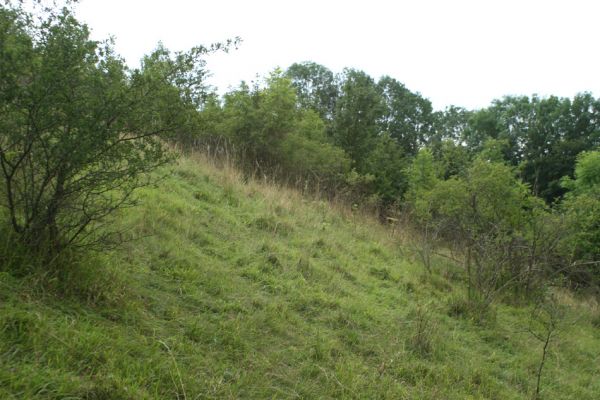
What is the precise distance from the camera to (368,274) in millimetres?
6504

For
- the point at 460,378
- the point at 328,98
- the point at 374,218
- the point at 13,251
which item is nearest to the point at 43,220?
the point at 13,251

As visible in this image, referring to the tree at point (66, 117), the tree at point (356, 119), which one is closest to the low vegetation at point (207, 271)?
the tree at point (66, 117)

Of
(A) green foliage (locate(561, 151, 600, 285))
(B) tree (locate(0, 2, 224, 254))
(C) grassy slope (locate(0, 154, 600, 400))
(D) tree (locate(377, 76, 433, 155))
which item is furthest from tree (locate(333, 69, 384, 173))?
(D) tree (locate(377, 76, 433, 155))

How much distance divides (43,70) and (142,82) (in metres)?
0.62

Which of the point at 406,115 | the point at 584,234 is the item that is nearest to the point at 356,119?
the point at 584,234

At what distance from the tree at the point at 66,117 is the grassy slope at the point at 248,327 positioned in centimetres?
48

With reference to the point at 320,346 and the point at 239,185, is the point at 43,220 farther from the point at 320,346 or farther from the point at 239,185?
the point at 239,185

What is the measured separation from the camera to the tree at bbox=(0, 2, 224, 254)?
285 centimetres

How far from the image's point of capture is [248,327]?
3.65 metres

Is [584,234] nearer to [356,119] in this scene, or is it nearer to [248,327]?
[248,327]

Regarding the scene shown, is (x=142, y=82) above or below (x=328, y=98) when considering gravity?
below

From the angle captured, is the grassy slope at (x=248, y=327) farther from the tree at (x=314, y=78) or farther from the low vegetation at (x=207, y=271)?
the tree at (x=314, y=78)

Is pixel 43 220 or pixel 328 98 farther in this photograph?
pixel 328 98

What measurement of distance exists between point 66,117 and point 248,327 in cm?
205
